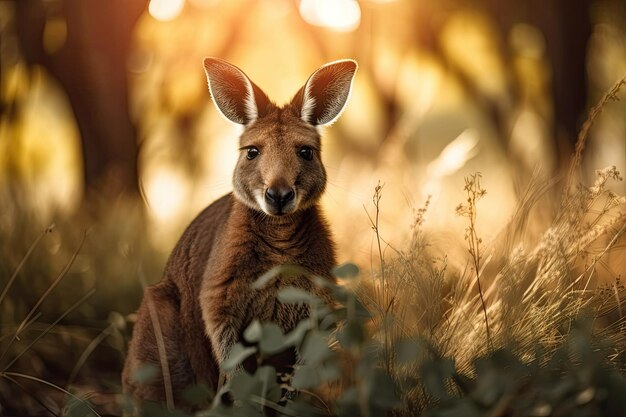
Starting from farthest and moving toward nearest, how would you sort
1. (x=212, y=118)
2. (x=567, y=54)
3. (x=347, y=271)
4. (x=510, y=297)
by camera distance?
(x=212, y=118), (x=567, y=54), (x=510, y=297), (x=347, y=271)

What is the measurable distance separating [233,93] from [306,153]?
0.45 m

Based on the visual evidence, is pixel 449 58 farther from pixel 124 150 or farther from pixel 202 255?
pixel 202 255

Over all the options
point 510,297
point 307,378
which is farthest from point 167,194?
point 307,378

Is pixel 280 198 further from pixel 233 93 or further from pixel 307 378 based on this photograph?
pixel 307 378

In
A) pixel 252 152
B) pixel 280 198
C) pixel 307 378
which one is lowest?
pixel 307 378

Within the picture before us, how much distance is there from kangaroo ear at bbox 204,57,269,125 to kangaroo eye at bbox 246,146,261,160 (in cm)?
19

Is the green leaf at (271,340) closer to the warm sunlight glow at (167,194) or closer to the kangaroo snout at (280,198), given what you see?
the kangaroo snout at (280,198)

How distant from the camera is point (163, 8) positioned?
668 cm

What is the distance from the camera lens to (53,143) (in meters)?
7.30

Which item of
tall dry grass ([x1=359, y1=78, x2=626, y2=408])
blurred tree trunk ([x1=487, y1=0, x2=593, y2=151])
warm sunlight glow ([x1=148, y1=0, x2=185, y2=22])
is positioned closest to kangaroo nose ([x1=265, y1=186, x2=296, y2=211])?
tall dry grass ([x1=359, y1=78, x2=626, y2=408])

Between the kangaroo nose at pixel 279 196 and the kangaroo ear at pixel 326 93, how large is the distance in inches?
20.0

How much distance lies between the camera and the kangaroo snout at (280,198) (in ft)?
10.9

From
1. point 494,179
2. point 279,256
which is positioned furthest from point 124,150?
point 279,256

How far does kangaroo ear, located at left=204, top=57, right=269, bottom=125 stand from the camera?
358cm
